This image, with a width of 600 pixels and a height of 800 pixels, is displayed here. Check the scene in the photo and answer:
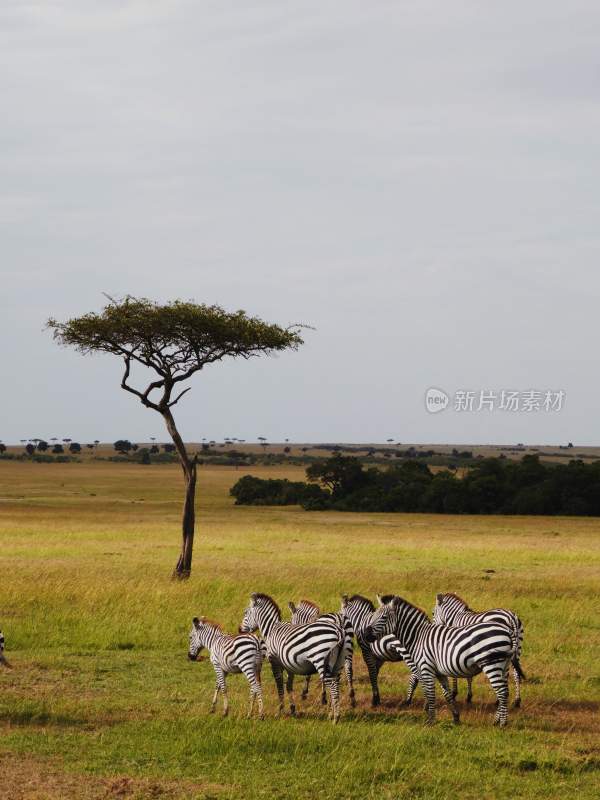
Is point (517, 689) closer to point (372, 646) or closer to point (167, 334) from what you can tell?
point (372, 646)

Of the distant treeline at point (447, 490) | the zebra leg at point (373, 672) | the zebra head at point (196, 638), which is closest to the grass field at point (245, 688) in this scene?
the zebra leg at point (373, 672)

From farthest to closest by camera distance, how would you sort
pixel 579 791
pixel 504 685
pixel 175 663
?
pixel 175 663, pixel 504 685, pixel 579 791

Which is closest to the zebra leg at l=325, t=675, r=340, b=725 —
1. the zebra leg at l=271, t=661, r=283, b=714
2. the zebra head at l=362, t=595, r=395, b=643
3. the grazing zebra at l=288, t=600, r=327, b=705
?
the zebra leg at l=271, t=661, r=283, b=714

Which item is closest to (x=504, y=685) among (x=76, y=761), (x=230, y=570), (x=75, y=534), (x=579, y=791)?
(x=579, y=791)

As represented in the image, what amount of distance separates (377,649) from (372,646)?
10cm

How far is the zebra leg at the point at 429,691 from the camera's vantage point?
13.0 m

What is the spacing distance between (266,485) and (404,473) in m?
10.8

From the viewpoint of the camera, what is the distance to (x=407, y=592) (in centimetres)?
2644

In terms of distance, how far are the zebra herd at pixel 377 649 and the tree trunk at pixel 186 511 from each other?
52.7 feet

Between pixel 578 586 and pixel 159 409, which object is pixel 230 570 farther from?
pixel 578 586

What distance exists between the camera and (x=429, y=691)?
13.1m

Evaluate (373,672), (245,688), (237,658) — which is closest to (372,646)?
(373,672)

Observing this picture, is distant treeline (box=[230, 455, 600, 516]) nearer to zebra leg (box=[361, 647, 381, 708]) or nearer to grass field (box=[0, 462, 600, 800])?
grass field (box=[0, 462, 600, 800])

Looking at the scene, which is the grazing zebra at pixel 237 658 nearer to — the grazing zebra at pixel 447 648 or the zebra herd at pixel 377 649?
the zebra herd at pixel 377 649
